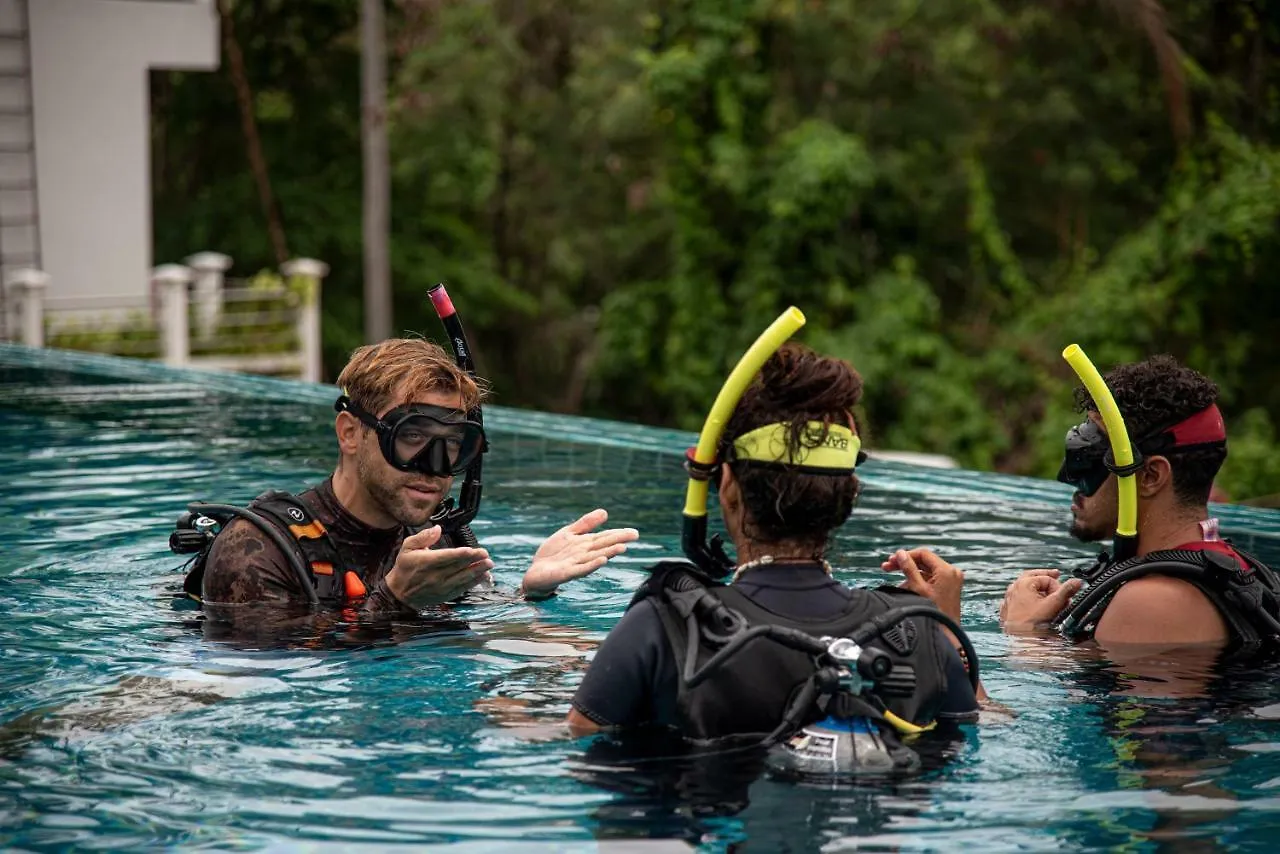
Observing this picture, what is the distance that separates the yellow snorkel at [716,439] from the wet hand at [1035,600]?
1850mm

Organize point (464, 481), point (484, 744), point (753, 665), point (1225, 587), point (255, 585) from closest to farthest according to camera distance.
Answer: point (753, 665)
point (484, 744)
point (1225, 587)
point (255, 585)
point (464, 481)

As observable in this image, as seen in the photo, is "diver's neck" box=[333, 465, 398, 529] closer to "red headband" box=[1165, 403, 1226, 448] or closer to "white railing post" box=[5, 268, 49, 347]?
"red headband" box=[1165, 403, 1226, 448]

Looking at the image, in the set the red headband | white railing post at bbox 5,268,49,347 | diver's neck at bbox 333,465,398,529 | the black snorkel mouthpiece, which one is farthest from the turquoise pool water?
white railing post at bbox 5,268,49,347

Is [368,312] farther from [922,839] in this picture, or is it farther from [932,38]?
[922,839]

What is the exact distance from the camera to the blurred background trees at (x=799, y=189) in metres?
20.3

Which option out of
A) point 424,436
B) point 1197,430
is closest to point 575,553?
point 424,436

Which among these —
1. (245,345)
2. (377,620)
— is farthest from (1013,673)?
(245,345)

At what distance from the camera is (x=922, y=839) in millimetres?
3758

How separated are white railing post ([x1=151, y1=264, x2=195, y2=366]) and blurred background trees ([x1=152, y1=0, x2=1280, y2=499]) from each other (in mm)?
7014

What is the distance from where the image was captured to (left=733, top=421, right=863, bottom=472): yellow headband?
12.2 feet

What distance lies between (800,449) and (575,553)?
4.70 feet

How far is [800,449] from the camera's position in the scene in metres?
3.71

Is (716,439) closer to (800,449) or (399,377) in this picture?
(800,449)

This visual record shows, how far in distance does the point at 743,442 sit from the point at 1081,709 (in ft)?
5.10
